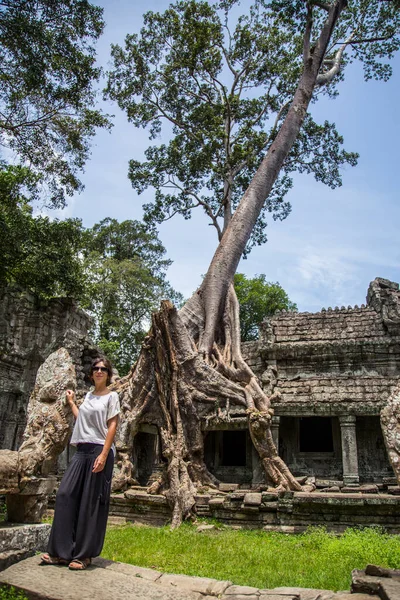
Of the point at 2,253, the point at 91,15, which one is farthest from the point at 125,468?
the point at 91,15

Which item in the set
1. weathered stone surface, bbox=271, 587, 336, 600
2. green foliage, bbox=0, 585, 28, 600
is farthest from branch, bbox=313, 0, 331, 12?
green foliage, bbox=0, 585, 28, 600

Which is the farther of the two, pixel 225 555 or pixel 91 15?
pixel 91 15

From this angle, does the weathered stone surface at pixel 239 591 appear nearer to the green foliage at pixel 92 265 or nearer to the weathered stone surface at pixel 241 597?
the weathered stone surface at pixel 241 597

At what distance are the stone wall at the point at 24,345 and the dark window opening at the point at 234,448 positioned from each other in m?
4.66

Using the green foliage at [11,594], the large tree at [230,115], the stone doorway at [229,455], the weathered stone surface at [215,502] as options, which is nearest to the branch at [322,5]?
the large tree at [230,115]

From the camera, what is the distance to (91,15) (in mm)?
9148

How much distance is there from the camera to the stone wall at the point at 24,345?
43.5 ft

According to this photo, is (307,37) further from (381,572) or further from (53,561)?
(53,561)

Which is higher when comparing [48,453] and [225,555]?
[48,453]

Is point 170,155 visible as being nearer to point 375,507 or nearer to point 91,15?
point 91,15

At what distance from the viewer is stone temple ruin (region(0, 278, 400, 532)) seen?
591 centimetres

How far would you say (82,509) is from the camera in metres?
3.04

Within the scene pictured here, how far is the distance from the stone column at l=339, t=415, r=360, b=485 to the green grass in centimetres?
495

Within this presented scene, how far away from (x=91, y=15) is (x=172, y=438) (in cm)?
840
